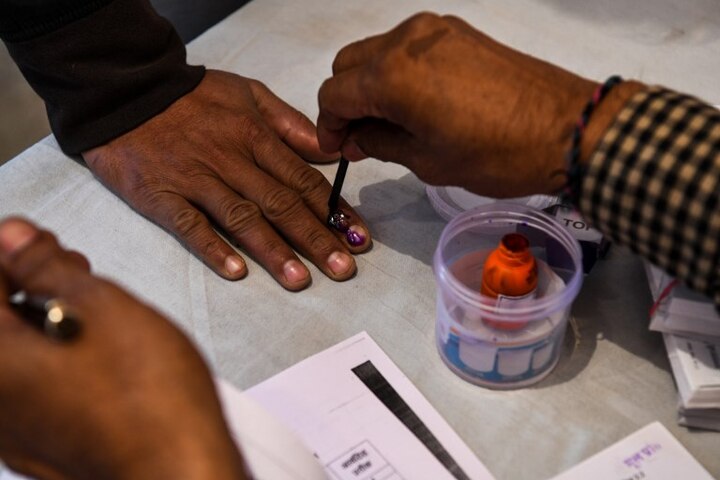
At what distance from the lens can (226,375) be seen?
781 millimetres

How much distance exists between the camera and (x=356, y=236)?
0.89 m

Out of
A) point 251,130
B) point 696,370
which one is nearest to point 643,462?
point 696,370

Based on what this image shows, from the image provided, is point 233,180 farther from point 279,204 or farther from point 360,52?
point 360,52

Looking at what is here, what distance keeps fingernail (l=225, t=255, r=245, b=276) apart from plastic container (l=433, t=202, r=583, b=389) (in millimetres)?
252

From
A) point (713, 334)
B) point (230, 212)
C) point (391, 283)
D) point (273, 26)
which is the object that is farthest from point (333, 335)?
point (273, 26)

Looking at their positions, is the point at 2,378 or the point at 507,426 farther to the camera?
the point at 507,426

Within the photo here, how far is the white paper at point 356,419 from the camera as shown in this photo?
698mm

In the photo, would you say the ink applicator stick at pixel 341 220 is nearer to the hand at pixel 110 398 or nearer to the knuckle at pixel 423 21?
the knuckle at pixel 423 21

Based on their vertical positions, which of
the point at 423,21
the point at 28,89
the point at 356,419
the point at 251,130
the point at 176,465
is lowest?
the point at 28,89

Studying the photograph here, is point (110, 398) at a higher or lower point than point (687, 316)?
higher

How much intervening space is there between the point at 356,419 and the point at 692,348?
349mm

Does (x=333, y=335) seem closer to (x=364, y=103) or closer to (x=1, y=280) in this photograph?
(x=364, y=103)

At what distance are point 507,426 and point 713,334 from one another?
23cm

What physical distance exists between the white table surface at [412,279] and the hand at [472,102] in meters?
0.20
